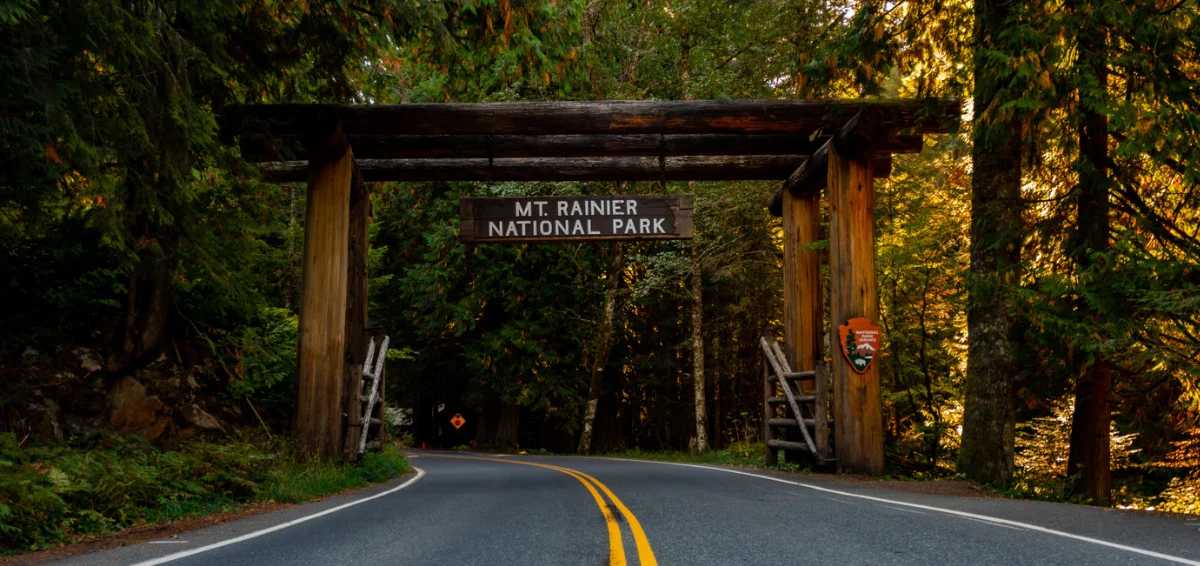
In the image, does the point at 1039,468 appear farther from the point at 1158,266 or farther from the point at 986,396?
the point at 1158,266

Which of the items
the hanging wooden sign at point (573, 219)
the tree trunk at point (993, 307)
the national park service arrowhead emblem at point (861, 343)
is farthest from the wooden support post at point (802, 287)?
the tree trunk at point (993, 307)

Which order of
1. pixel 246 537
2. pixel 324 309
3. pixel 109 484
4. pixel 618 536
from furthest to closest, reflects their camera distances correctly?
pixel 324 309 < pixel 109 484 < pixel 246 537 < pixel 618 536

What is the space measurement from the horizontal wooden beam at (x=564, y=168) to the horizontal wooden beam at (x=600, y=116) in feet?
4.92

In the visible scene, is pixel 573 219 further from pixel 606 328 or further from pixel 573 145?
pixel 606 328

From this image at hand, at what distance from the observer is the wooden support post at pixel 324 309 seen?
1262 cm

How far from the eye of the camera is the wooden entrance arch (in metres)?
12.6

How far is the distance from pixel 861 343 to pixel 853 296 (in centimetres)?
74

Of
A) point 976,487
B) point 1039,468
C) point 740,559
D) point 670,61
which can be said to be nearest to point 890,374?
point 1039,468

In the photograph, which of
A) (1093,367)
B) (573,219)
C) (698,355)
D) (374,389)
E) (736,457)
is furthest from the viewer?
(698,355)

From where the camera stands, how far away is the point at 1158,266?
9016 millimetres

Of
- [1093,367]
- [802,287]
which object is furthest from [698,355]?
[1093,367]

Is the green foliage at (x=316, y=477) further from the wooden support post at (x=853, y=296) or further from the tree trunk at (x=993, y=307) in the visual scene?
the tree trunk at (x=993, y=307)

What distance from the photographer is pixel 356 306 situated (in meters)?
15.2

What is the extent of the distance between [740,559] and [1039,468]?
12.3m
